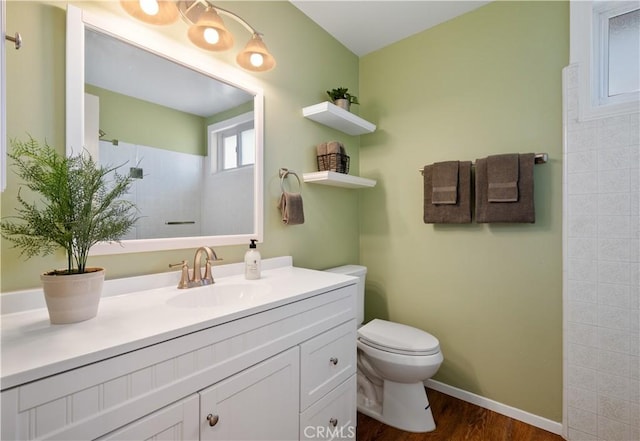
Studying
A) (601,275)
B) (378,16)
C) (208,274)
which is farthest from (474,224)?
(208,274)

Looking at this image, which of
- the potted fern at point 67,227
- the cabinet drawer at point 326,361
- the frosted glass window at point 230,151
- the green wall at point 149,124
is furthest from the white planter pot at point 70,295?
the frosted glass window at point 230,151

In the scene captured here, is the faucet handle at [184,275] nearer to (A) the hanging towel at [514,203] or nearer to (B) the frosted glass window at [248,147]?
(B) the frosted glass window at [248,147]

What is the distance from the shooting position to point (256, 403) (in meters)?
0.96

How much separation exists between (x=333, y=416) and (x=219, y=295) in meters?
0.74

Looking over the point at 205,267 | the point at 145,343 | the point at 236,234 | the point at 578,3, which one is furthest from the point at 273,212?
the point at 578,3

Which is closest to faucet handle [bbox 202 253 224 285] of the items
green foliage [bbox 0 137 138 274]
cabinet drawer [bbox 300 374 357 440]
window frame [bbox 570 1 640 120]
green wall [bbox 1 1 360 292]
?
green wall [bbox 1 1 360 292]

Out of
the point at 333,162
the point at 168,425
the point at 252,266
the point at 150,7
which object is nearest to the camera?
the point at 168,425

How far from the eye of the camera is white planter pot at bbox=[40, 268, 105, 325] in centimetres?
77

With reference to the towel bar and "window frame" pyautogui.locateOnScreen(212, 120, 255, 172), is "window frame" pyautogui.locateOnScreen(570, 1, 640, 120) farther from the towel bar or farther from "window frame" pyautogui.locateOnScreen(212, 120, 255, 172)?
"window frame" pyautogui.locateOnScreen(212, 120, 255, 172)

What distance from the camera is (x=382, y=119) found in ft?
7.32

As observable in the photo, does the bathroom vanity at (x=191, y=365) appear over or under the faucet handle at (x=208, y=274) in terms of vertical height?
under

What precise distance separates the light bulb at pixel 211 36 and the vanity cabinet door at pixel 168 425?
1.40 metres

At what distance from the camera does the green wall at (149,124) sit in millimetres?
1100

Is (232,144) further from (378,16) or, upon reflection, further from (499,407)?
(499,407)
